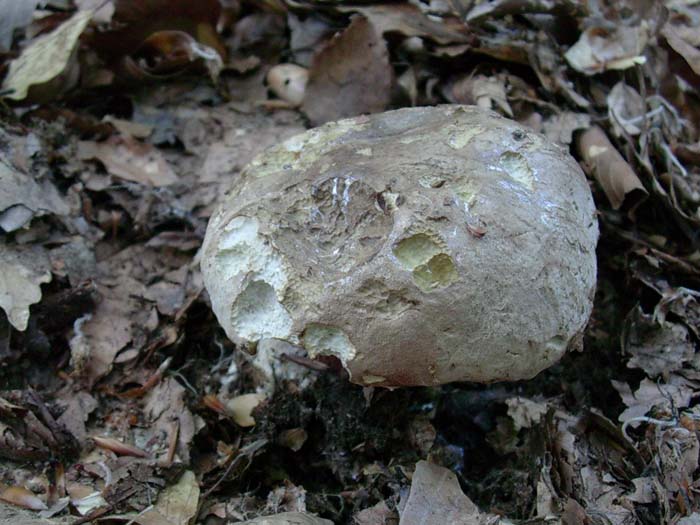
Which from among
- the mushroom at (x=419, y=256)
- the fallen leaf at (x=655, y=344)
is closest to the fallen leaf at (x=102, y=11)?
the mushroom at (x=419, y=256)

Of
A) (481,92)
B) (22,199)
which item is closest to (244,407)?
(22,199)

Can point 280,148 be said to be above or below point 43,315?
above

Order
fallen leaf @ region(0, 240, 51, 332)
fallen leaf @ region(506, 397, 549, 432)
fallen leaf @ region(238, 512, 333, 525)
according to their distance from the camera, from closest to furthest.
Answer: fallen leaf @ region(238, 512, 333, 525)
fallen leaf @ region(506, 397, 549, 432)
fallen leaf @ region(0, 240, 51, 332)

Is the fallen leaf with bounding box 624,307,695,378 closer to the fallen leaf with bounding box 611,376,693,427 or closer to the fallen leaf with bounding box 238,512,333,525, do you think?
the fallen leaf with bounding box 611,376,693,427

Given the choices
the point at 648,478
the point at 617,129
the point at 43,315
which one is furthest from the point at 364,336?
the point at 617,129

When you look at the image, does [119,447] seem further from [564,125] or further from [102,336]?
[564,125]

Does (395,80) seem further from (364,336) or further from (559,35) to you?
(364,336)

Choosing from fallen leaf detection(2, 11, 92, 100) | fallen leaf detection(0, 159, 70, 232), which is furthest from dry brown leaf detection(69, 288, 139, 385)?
fallen leaf detection(2, 11, 92, 100)
